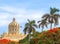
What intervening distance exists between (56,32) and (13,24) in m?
56.1

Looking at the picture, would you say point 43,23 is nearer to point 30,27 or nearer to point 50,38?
point 30,27

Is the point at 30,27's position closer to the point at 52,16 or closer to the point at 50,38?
the point at 52,16

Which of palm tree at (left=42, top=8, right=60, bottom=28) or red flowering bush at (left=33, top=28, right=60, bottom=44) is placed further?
palm tree at (left=42, top=8, right=60, bottom=28)

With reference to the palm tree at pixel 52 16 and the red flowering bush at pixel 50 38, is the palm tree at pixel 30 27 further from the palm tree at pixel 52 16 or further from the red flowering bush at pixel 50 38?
the red flowering bush at pixel 50 38

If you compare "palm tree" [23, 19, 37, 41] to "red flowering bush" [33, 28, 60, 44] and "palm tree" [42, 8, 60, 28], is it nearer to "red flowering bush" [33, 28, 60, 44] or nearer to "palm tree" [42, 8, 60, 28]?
"palm tree" [42, 8, 60, 28]

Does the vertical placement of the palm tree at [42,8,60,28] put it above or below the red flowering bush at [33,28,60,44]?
above

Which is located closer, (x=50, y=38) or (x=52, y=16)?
(x=50, y=38)

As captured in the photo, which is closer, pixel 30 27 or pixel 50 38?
pixel 50 38

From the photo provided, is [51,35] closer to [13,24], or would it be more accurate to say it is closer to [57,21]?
[57,21]

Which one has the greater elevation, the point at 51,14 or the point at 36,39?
the point at 51,14

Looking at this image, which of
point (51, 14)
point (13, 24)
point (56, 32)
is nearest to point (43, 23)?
point (51, 14)

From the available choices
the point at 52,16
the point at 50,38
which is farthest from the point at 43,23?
the point at 50,38

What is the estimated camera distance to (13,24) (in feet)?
412

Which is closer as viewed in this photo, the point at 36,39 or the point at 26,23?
the point at 36,39
